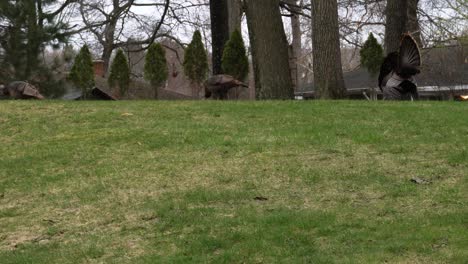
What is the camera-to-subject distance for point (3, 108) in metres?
11.1

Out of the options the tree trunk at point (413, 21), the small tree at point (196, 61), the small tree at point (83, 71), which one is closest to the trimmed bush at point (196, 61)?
the small tree at point (196, 61)

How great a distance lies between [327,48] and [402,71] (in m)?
1.63

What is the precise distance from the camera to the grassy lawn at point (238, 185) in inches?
203

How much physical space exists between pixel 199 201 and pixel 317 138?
2.46 meters

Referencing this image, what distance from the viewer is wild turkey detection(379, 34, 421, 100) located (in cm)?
1174

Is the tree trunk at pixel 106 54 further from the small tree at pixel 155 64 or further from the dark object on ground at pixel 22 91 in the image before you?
the dark object on ground at pixel 22 91

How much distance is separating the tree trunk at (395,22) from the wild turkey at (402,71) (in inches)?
146

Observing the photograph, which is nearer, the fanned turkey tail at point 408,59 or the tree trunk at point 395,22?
the fanned turkey tail at point 408,59

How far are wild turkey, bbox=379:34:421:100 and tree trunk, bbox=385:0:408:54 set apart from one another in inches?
146

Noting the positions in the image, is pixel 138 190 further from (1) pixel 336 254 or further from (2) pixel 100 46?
(2) pixel 100 46

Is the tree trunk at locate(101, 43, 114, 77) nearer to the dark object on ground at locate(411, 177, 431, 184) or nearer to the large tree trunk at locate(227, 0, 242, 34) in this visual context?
the large tree trunk at locate(227, 0, 242, 34)

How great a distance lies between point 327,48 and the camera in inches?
499

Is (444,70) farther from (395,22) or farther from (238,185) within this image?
(238,185)

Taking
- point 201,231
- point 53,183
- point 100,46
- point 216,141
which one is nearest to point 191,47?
point 216,141
